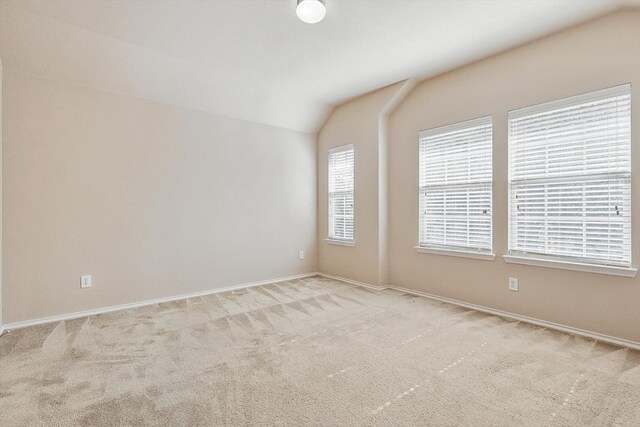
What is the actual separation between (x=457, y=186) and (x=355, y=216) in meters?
1.56

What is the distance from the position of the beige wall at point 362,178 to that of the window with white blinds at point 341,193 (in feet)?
0.42

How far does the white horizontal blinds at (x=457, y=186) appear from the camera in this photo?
11.3 ft

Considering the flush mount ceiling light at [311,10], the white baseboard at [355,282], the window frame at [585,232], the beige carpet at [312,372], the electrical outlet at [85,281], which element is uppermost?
the flush mount ceiling light at [311,10]

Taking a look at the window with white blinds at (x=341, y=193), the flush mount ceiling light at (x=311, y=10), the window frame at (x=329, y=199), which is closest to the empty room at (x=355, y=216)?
the flush mount ceiling light at (x=311, y=10)

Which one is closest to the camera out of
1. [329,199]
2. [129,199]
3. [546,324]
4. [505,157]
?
[546,324]

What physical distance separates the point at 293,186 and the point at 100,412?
381 centimetres

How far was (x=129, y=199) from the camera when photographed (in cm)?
363

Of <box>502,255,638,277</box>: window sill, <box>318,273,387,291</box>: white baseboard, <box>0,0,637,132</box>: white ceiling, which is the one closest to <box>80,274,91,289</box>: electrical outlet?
<box>0,0,637,132</box>: white ceiling

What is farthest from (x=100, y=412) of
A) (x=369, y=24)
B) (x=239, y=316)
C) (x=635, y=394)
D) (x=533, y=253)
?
(x=533, y=253)

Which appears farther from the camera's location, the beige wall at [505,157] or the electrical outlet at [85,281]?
the electrical outlet at [85,281]

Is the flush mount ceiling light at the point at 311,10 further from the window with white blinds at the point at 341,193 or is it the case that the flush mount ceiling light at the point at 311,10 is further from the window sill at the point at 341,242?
the window sill at the point at 341,242

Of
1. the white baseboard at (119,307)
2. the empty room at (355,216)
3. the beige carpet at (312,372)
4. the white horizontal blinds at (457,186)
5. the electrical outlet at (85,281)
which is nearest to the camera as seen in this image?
the beige carpet at (312,372)

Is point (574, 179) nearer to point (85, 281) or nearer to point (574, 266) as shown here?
point (574, 266)

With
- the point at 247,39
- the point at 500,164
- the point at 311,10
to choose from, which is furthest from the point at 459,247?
the point at 247,39
